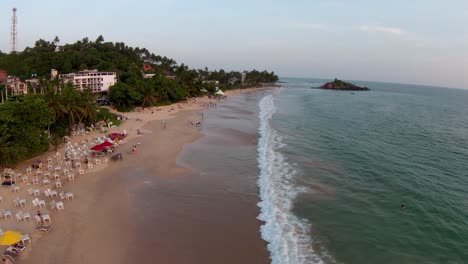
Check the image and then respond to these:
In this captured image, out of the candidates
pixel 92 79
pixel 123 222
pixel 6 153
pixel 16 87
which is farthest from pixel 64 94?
pixel 92 79

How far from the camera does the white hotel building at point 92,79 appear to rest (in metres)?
56.6

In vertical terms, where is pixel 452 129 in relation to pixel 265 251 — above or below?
above

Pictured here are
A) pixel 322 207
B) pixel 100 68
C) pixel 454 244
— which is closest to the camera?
pixel 454 244

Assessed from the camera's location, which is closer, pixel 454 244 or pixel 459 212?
pixel 454 244

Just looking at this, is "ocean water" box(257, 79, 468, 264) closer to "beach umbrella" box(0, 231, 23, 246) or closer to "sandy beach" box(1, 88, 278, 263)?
"sandy beach" box(1, 88, 278, 263)

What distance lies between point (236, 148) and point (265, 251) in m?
19.0

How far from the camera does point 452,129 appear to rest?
52.0 m

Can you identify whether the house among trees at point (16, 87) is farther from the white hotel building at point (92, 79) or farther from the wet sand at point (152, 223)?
the wet sand at point (152, 223)

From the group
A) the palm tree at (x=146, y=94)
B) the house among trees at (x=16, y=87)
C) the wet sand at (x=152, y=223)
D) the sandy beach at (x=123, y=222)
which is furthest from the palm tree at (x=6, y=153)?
the palm tree at (x=146, y=94)

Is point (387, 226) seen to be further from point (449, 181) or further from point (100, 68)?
point (100, 68)

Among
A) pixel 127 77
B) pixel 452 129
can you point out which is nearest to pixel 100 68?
pixel 127 77

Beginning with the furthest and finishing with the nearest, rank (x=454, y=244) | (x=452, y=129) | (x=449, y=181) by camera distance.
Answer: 1. (x=452, y=129)
2. (x=449, y=181)
3. (x=454, y=244)

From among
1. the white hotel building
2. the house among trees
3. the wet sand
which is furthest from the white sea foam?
the white hotel building

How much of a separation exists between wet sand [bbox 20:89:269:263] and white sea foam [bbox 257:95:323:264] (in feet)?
2.17
